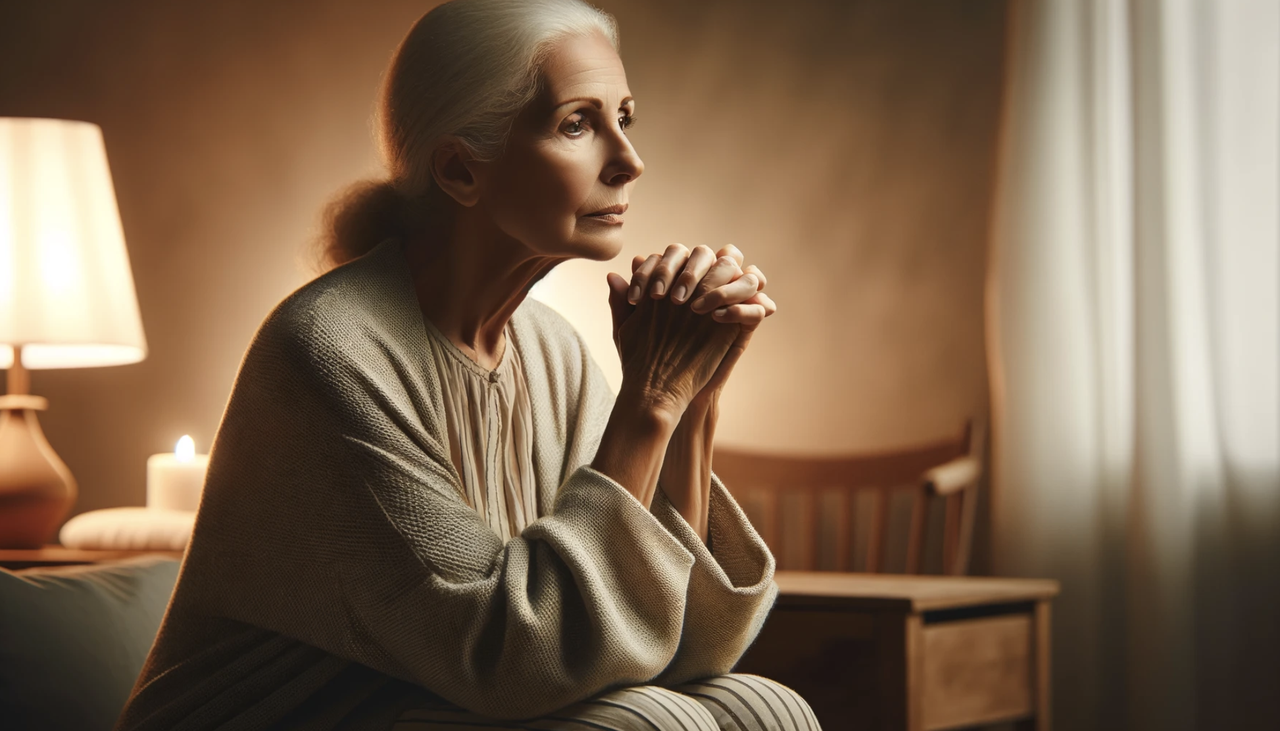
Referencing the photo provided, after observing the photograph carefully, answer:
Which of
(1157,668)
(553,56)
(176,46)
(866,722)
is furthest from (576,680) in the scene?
(176,46)

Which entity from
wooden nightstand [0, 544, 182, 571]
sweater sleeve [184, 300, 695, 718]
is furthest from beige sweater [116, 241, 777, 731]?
wooden nightstand [0, 544, 182, 571]

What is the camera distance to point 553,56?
3.18 ft

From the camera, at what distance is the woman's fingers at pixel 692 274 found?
3.19ft

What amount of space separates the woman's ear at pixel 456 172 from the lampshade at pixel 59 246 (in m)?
1.16

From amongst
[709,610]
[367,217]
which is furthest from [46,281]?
[709,610]

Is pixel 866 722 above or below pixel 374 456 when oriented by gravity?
below

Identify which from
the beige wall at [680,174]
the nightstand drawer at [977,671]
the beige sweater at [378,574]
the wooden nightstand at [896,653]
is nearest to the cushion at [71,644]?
the beige sweater at [378,574]

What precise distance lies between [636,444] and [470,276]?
0.23 metres

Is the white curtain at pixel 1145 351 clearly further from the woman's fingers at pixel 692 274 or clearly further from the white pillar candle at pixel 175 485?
the white pillar candle at pixel 175 485

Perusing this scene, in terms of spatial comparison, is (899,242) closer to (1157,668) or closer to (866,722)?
(1157,668)

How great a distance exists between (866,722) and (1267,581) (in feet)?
2.98

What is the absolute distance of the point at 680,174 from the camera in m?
2.48

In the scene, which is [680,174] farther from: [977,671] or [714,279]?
[714,279]

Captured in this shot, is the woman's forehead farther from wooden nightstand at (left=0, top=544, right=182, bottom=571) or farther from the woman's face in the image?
wooden nightstand at (left=0, top=544, right=182, bottom=571)
